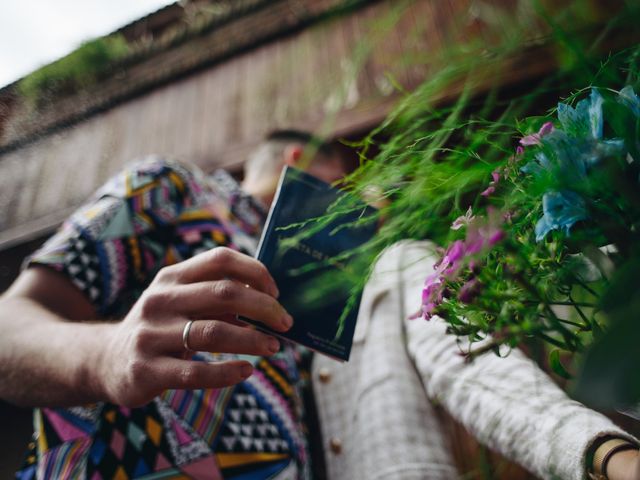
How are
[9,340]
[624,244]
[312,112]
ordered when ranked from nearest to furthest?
[624,244] → [9,340] → [312,112]

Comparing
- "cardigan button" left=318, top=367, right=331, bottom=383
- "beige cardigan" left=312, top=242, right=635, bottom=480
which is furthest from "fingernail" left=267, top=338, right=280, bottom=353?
"cardigan button" left=318, top=367, right=331, bottom=383

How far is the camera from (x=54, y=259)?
0.59 metres

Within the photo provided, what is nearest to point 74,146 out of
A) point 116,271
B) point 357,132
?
Result: point 357,132

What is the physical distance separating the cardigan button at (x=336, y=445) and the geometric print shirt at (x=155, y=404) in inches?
3.0

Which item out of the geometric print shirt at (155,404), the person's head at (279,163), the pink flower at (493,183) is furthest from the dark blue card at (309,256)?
the person's head at (279,163)

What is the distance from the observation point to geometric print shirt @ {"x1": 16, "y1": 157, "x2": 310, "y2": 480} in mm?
560

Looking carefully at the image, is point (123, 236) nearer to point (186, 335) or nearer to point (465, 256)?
point (186, 335)

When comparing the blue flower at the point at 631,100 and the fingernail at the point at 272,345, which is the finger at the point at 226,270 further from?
the blue flower at the point at 631,100

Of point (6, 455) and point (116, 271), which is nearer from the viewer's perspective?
point (116, 271)

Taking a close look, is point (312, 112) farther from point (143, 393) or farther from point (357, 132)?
point (143, 393)

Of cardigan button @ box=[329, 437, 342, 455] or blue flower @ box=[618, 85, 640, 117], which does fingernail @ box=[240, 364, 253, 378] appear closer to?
blue flower @ box=[618, 85, 640, 117]

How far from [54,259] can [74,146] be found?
Result: 1.45 metres

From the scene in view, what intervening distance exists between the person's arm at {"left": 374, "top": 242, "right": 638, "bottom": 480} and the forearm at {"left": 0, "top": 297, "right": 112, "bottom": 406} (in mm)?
340

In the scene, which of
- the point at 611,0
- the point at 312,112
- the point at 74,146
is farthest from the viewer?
the point at 74,146
